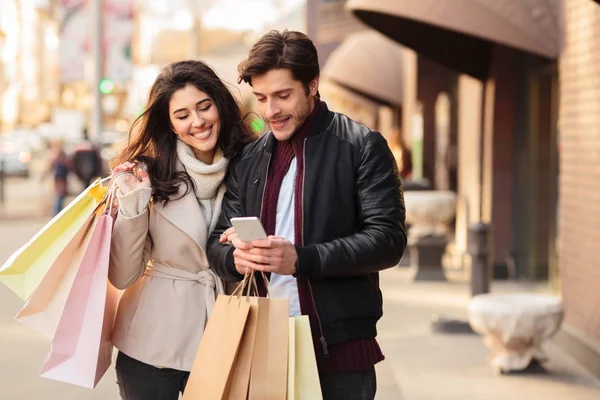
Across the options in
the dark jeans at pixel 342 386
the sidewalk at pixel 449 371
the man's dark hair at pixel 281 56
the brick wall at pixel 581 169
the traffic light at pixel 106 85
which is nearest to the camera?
the man's dark hair at pixel 281 56

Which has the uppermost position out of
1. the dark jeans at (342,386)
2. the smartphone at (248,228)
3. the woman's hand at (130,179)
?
the woman's hand at (130,179)

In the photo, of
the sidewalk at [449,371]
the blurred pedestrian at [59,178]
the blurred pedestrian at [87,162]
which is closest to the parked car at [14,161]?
the blurred pedestrian at [87,162]

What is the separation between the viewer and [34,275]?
4.16 m

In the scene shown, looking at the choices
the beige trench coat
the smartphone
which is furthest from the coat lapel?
the smartphone

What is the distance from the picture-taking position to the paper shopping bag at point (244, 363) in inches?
141

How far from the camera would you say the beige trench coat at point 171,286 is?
4223 millimetres

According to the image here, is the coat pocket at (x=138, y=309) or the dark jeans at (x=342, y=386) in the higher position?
the coat pocket at (x=138, y=309)

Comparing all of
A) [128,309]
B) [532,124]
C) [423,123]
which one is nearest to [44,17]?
[423,123]

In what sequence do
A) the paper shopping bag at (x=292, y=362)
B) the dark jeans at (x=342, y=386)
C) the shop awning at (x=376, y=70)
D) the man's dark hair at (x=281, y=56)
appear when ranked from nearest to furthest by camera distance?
the paper shopping bag at (x=292, y=362)
the man's dark hair at (x=281, y=56)
the dark jeans at (x=342, y=386)
the shop awning at (x=376, y=70)

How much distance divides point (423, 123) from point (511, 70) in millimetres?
6794

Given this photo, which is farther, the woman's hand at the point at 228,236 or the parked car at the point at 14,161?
the parked car at the point at 14,161

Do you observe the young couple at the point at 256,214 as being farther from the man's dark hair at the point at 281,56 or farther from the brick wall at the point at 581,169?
the brick wall at the point at 581,169

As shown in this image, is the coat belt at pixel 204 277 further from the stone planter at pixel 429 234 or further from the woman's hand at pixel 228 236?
the stone planter at pixel 429 234

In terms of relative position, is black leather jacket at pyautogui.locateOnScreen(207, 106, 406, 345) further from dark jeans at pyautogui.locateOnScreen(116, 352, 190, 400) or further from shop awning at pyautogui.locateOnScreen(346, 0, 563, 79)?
shop awning at pyautogui.locateOnScreen(346, 0, 563, 79)
